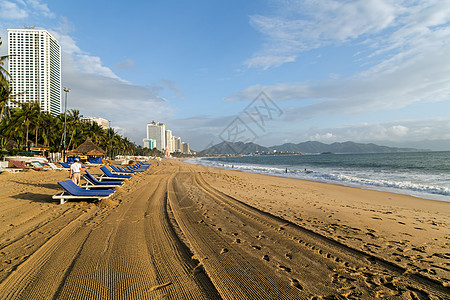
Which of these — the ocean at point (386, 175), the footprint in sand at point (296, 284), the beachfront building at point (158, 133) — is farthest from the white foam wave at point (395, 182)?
the beachfront building at point (158, 133)

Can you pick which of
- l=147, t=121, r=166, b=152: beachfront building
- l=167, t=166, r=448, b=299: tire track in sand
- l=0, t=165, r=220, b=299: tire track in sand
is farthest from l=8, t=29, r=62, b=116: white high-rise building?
l=167, t=166, r=448, b=299: tire track in sand

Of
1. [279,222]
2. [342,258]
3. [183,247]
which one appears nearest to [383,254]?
[342,258]

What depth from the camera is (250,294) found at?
248 centimetres

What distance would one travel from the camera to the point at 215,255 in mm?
3412

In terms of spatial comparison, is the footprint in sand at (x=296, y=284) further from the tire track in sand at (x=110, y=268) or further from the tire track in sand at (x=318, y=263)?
the tire track in sand at (x=110, y=268)

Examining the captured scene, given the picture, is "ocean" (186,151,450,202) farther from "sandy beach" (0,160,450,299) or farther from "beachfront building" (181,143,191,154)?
"beachfront building" (181,143,191,154)

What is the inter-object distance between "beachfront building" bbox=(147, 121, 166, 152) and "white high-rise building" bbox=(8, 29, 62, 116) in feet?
286

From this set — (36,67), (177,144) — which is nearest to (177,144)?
(177,144)

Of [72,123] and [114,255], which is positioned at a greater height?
[72,123]

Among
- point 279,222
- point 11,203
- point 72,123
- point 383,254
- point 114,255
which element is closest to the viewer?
point 114,255

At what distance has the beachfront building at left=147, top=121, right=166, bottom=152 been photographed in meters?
179

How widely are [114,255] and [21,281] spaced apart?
1028 mm

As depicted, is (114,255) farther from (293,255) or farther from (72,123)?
(72,123)

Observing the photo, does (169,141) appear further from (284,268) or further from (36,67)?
(284,268)
